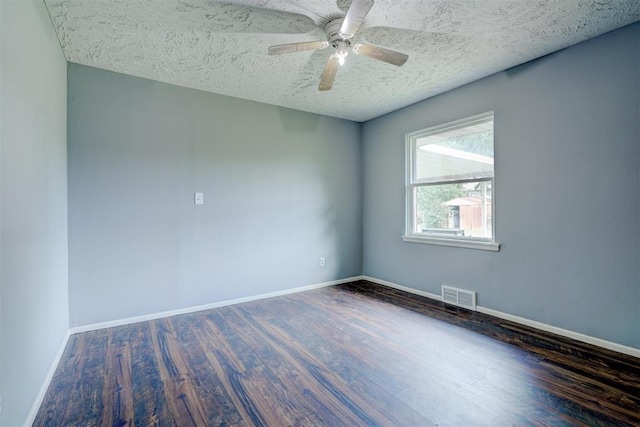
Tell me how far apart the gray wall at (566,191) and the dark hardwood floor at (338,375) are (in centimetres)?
35

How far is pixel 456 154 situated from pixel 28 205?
383 cm

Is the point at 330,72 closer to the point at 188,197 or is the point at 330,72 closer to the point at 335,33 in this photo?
the point at 335,33

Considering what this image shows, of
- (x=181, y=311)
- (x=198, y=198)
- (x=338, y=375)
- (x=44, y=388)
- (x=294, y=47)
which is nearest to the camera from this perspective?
(x=44, y=388)

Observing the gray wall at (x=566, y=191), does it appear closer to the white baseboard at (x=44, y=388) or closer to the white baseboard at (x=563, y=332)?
the white baseboard at (x=563, y=332)

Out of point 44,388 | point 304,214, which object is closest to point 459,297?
point 304,214

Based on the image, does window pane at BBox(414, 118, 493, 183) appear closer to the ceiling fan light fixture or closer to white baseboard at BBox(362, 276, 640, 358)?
white baseboard at BBox(362, 276, 640, 358)

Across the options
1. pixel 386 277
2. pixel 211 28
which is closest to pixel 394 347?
pixel 386 277

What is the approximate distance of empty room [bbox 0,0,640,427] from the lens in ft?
5.71

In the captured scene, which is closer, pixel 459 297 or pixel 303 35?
pixel 303 35

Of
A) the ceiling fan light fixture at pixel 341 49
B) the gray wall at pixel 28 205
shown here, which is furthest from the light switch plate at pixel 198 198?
the ceiling fan light fixture at pixel 341 49

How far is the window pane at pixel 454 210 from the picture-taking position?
3.27 m

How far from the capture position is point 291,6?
205 cm

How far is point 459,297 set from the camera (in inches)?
134

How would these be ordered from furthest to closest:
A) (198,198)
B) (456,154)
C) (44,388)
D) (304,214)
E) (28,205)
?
(304,214) < (456,154) < (198,198) < (44,388) < (28,205)
